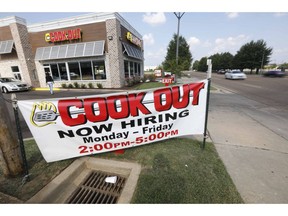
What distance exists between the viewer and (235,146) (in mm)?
3510

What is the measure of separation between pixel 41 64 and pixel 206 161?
1853 centimetres

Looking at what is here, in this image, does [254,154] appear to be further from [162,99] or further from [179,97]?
[162,99]

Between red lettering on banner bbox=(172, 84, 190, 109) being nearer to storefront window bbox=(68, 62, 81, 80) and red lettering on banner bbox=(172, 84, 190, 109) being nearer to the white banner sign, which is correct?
the white banner sign

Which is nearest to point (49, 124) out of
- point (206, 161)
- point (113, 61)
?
point (206, 161)

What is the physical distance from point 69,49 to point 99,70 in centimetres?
345

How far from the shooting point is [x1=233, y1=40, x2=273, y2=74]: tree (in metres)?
39.1

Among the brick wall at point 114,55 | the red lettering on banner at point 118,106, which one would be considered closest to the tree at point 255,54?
the brick wall at point 114,55

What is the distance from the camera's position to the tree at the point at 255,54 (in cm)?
3909

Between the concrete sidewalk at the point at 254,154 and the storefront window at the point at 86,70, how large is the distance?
1278 centimetres

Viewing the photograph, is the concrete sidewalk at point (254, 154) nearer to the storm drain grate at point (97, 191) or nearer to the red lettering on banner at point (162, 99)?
the red lettering on banner at point (162, 99)

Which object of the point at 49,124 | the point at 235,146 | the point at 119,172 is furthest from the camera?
the point at 235,146

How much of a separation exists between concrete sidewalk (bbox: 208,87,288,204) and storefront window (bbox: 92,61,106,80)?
1170cm

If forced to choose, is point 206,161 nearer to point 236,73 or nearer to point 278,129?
point 278,129
